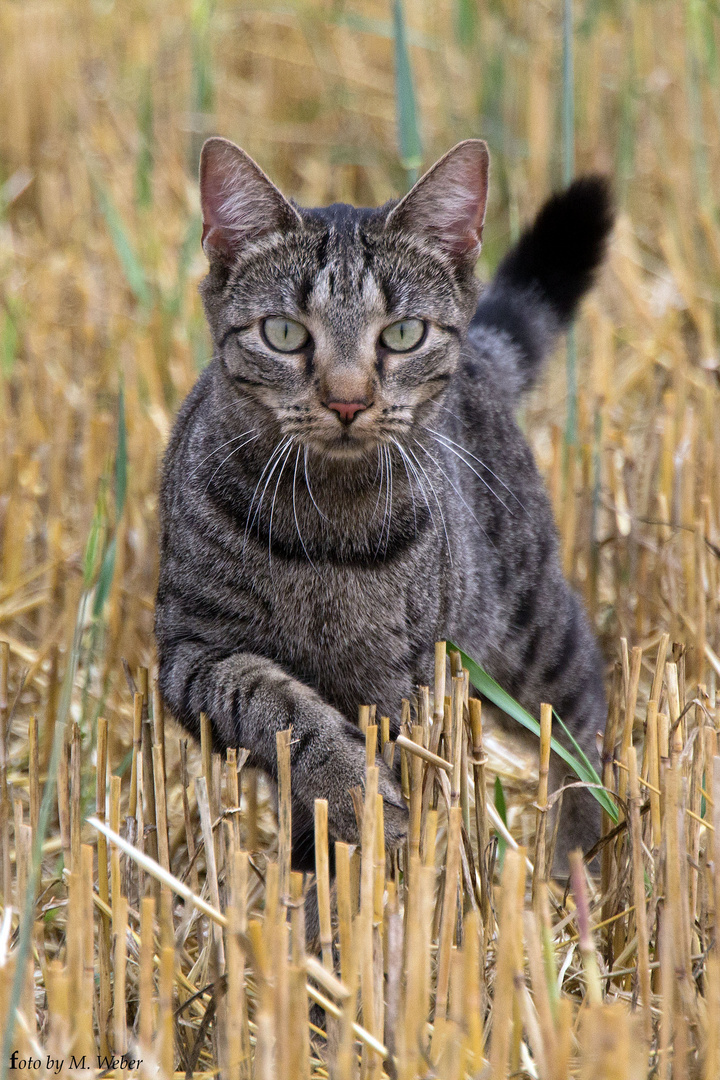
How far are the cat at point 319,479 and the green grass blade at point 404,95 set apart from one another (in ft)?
0.72

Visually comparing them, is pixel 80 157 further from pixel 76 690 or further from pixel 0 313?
pixel 76 690

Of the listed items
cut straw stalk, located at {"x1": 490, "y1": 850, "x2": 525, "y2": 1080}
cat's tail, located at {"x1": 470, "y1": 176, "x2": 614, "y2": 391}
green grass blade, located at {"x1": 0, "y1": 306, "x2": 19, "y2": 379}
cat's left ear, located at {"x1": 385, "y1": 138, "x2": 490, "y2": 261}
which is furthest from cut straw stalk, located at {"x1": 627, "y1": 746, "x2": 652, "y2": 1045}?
green grass blade, located at {"x1": 0, "y1": 306, "x2": 19, "y2": 379}

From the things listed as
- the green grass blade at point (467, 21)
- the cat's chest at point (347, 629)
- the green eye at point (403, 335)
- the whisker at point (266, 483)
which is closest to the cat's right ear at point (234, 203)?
the green eye at point (403, 335)

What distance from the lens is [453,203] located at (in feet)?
6.13

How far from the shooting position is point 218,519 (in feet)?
6.11

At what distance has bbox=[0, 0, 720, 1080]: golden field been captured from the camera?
1258mm

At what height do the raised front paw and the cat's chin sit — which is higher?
the cat's chin

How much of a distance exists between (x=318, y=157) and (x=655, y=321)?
1.67 metres

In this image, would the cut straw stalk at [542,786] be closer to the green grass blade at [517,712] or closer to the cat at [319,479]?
the green grass blade at [517,712]

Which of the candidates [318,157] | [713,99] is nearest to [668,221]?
[713,99]

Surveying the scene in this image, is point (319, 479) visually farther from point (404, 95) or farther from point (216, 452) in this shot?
point (404, 95)

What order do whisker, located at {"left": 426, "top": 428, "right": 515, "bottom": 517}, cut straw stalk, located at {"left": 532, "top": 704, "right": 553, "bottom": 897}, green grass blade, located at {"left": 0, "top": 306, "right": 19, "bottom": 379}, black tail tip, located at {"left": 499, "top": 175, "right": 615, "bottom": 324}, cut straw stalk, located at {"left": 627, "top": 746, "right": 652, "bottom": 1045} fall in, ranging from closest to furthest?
cut straw stalk, located at {"left": 627, "top": 746, "right": 652, "bottom": 1045} → cut straw stalk, located at {"left": 532, "top": 704, "right": 553, "bottom": 897} → whisker, located at {"left": 426, "top": 428, "right": 515, "bottom": 517} → black tail tip, located at {"left": 499, "top": 175, "right": 615, "bottom": 324} → green grass blade, located at {"left": 0, "top": 306, "right": 19, "bottom": 379}

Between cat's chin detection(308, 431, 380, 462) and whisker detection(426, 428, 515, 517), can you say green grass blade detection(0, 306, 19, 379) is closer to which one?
whisker detection(426, 428, 515, 517)

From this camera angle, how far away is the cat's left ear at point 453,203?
5.98 ft
